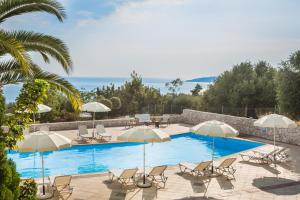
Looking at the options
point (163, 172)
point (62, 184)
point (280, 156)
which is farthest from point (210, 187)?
point (280, 156)

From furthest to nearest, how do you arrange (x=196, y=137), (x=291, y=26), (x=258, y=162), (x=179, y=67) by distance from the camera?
(x=179, y=67) → (x=196, y=137) → (x=291, y=26) → (x=258, y=162)

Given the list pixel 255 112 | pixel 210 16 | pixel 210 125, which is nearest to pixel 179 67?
pixel 255 112

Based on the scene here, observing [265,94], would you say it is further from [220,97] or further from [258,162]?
[258,162]

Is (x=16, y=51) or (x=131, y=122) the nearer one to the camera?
(x=16, y=51)

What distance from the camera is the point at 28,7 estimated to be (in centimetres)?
805

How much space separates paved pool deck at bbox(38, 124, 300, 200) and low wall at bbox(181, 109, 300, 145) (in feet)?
16.2

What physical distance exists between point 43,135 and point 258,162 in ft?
31.2

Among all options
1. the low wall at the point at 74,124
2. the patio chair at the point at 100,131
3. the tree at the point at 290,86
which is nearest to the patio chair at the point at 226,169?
the patio chair at the point at 100,131

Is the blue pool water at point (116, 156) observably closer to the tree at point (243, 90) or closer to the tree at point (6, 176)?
the tree at point (243, 90)

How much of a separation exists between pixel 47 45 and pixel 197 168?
→ 678 centimetres

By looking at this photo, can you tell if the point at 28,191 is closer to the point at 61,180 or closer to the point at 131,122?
the point at 61,180

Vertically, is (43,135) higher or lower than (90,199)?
higher

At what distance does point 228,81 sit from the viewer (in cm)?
3456

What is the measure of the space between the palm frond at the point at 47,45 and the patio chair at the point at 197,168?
591 centimetres
